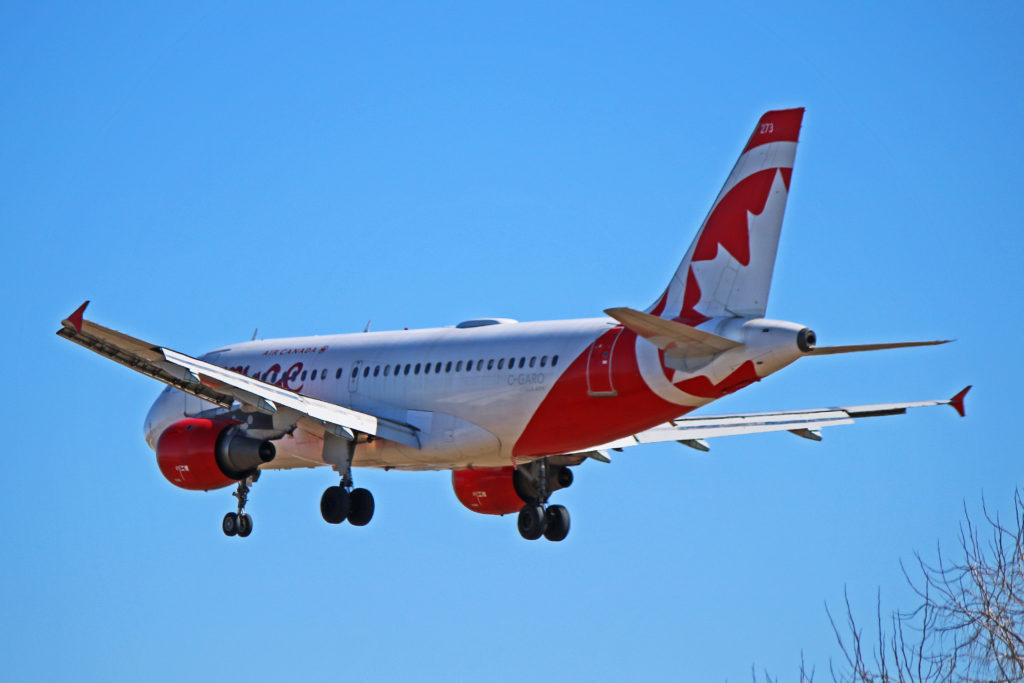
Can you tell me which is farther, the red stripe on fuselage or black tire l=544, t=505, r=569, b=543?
black tire l=544, t=505, r=569, b=543

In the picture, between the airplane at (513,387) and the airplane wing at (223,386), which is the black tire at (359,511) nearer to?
Answer: the airplane at (513,387)

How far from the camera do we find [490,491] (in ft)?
146

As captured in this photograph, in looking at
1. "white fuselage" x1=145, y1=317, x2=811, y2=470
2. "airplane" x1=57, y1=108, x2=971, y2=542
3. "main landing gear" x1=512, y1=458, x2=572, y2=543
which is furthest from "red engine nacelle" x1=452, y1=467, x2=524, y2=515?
"white fuselage" x1=145, y1=317, x2=811, y2=470

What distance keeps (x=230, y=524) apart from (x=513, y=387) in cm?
1074

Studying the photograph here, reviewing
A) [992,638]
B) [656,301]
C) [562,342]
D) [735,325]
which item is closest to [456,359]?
[562,342]

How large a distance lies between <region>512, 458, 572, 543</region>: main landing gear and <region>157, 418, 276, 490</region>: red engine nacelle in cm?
685

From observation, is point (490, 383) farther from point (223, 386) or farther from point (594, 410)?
point (223, 386)

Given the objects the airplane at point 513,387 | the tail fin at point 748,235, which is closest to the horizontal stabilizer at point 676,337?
the airplane at point 513,387

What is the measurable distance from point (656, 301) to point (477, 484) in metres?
10.4

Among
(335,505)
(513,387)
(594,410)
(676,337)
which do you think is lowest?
(335,505)

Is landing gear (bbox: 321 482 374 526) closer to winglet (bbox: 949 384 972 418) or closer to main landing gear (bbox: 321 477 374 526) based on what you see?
main landing gear (bbox: 321 477 374 526)

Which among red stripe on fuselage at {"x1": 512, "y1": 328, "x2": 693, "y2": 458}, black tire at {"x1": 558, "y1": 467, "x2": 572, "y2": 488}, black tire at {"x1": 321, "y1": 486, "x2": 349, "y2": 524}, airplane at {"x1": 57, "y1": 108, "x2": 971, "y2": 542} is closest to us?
airplane at {"x1": 57, "y1": 108, "x2": 971, "y2": 542}

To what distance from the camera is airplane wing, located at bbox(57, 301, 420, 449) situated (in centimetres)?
3588

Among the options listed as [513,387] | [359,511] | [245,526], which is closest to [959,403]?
[513,387]
